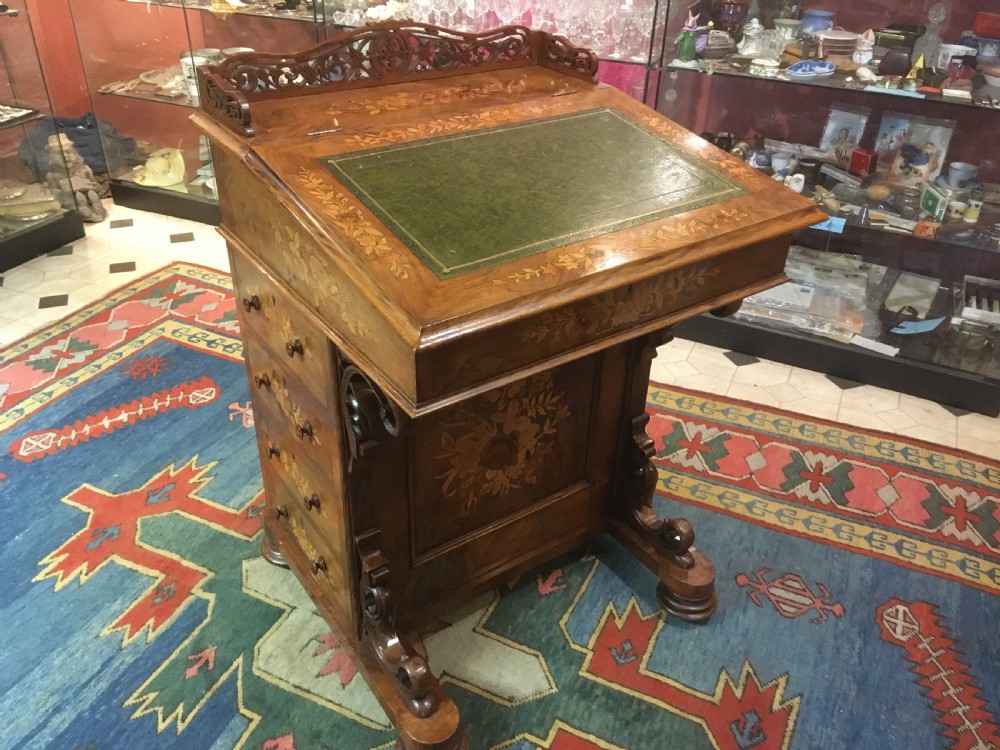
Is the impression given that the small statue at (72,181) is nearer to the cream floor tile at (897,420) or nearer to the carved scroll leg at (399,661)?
the carved scroll leg at (399,661)

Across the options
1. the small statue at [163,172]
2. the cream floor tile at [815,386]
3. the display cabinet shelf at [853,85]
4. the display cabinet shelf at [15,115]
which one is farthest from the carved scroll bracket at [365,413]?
the small statue at [163,172]

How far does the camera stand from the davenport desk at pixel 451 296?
1.29 meters

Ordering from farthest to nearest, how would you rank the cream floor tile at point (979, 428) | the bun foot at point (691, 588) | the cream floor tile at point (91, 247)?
the cream floor tile at point (91, 247), the cream floor tile at point (979, 428), the bun foot at point (691, 588)

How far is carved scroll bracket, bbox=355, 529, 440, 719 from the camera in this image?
173 cm

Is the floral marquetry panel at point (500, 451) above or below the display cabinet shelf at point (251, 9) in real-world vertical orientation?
below

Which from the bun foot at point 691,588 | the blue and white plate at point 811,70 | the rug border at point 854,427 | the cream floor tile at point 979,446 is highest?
the blue and white plate at point 811,70

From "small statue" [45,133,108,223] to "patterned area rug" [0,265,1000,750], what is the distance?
1.50 metres

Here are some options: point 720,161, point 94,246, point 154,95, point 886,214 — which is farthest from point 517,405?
point 154,95

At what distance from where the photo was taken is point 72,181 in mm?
4199

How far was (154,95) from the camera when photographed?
425cm

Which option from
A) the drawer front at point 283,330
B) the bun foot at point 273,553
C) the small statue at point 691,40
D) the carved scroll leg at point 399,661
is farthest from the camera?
the small statue at point 691,40

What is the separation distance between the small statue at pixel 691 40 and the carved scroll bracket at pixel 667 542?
5.32 feet

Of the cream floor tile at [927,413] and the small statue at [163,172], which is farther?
the small statue at [163,172]

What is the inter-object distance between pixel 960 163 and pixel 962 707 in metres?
2.01
